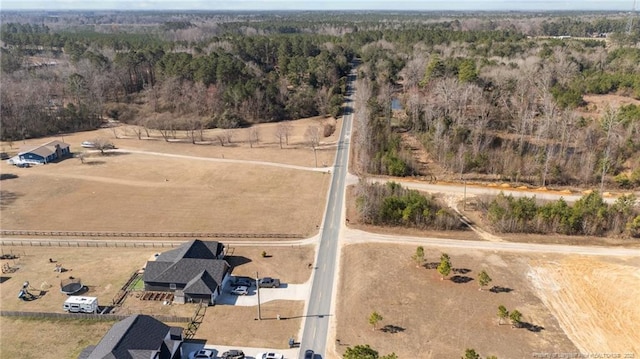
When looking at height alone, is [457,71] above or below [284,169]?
above

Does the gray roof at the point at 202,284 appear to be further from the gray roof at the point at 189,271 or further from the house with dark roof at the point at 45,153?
the house with dark roof at the point at 45,153

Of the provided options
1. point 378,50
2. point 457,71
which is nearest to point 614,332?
point 457,71

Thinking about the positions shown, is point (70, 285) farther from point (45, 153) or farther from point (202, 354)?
point (45, 153)

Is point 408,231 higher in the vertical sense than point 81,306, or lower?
lower

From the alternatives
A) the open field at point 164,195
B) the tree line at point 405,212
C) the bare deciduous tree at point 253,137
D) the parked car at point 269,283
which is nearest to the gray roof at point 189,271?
the parked car at point 269,283

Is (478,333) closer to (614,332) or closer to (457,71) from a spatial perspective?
(614,332)

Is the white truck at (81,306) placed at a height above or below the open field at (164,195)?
below

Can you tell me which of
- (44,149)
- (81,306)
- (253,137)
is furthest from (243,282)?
(44,149)
